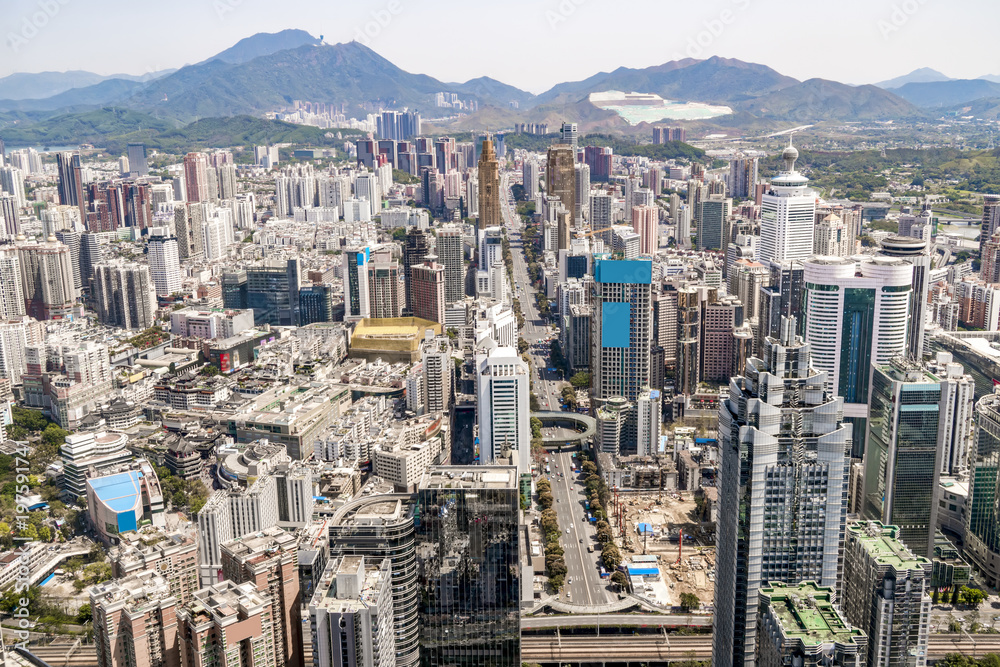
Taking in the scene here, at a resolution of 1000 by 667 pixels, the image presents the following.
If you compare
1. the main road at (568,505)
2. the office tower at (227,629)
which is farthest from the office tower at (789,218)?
the office tower at (227,629)

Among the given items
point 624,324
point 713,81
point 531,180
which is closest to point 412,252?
point 624,324

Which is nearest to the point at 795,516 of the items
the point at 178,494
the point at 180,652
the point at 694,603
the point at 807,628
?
the point at 807,628

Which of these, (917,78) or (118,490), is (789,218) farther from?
(917,78)

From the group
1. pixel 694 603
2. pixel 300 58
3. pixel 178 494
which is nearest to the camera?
pixel 694 603

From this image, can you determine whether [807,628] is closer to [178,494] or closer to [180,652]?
[180,652]

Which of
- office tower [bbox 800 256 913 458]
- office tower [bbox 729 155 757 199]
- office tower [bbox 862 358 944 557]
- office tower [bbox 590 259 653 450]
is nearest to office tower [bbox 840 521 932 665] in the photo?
office tower [bbox 862 358 944 557]

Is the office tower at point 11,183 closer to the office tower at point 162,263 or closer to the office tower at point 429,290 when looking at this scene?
the office tower at point 162,263

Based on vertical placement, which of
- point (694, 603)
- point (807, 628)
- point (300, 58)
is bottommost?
point (694, 603)
